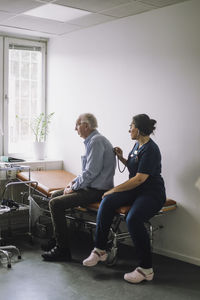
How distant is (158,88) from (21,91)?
86.5 inches

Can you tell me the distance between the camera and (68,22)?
5.08m

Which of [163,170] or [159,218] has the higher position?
[163,170]

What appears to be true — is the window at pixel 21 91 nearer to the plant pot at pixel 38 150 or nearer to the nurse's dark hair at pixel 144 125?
the plant pot at pixel 38 150

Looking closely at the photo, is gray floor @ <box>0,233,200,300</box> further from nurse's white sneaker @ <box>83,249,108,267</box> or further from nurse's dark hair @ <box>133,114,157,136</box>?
nurse's dark hair @ <box>133,114,157,136</box>

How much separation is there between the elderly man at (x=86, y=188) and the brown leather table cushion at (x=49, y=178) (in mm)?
418

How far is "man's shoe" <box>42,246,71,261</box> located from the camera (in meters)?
4.25

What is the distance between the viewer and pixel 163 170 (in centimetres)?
447

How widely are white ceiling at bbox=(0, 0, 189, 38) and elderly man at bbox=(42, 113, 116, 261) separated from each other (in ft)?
4.14

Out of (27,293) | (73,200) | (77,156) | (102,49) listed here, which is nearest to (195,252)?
(73,200)

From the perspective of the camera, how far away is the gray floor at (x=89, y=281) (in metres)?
3.48

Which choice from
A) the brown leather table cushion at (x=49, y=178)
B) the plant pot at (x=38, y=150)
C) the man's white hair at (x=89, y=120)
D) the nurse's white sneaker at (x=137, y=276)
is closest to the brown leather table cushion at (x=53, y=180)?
the brown leather table cushion at (x=49, y=178)

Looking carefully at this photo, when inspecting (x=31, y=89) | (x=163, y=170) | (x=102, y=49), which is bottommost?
(x=163, y=170)

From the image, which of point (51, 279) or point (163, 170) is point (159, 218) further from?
point (51, 279)

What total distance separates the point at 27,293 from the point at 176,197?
174cm
